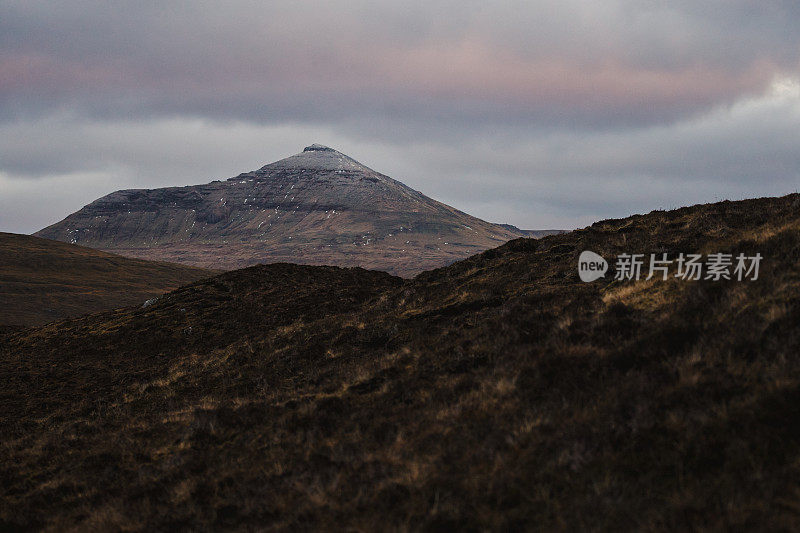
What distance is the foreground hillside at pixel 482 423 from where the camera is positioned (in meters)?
5.59

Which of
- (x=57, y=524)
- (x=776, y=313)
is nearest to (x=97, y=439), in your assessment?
(x=57, y=524)

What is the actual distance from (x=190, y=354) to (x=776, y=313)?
2379 cm

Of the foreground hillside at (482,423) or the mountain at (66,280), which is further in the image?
the mountain at (66,280)

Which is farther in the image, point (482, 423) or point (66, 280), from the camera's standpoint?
point (66, 280)

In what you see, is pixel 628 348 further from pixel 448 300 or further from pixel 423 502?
pixel 448 300

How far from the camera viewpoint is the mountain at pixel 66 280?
3406 inches

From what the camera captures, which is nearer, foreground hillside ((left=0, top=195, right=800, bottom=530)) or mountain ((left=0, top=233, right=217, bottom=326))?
foreground hillside ((left=0, top=195, right=800, bottom=530))

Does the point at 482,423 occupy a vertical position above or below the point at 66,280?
above

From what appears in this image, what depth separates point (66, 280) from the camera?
120 metres

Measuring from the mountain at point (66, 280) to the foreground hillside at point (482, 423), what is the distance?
8151 cm

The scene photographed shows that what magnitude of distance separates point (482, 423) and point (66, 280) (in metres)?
145

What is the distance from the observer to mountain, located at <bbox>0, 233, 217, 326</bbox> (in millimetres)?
86500

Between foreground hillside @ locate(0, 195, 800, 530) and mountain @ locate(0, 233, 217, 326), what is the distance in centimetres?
8151

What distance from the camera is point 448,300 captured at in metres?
19.5
